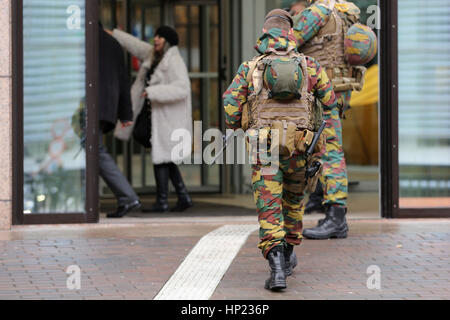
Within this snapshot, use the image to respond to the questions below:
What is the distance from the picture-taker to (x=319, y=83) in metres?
7.11

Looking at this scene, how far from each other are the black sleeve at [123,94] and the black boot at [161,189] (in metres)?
0.74

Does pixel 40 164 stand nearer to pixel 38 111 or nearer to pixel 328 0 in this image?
pixel 38 111

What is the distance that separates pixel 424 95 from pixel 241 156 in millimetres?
3000

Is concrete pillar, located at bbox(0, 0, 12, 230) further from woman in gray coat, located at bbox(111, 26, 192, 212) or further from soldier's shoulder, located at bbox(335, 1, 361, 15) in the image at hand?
soldier's shoulder, located at bbox(335, 1, 361, 15)

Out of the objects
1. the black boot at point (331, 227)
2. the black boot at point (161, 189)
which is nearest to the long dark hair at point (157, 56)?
the black boot at point (161, 189)

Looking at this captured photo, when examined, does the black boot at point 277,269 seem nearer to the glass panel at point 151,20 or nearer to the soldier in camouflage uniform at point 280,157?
the soldier in camouflage uniform at point 280,157

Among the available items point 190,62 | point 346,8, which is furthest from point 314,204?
point 190,62

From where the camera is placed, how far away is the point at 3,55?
9992mm

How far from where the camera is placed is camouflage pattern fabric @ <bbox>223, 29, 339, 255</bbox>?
6.96m

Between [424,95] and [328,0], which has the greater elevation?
[328,0]

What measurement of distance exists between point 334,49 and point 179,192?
3.25 metres

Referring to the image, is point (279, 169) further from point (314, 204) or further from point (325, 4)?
point (314, 204)

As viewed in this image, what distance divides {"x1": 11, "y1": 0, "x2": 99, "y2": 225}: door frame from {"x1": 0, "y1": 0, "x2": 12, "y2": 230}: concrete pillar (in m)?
0.07
